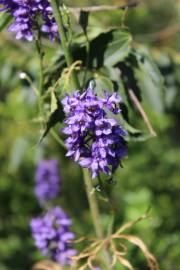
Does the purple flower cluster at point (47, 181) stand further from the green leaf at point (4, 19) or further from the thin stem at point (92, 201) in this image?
the green leaf at point (4, 19)

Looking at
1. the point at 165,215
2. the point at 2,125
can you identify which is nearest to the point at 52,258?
the point at 165,215

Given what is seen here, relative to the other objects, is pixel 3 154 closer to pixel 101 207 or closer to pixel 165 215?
pixel 101 207

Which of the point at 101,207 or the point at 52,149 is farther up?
the point at 52,149

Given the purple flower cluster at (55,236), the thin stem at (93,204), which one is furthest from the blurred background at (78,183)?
the thin stem at (93,204)

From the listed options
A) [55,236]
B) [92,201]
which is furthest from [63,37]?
[55,236]

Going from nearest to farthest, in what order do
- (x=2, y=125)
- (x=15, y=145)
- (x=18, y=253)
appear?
1. (x=15, y=145)
2. (x=18, y=253)
3. (x=2, y=125)

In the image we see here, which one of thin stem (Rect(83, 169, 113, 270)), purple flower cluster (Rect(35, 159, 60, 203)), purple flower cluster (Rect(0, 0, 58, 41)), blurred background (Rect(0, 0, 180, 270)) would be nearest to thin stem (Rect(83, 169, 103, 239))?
thin stem (Rect(83, 169, 113, 270))
